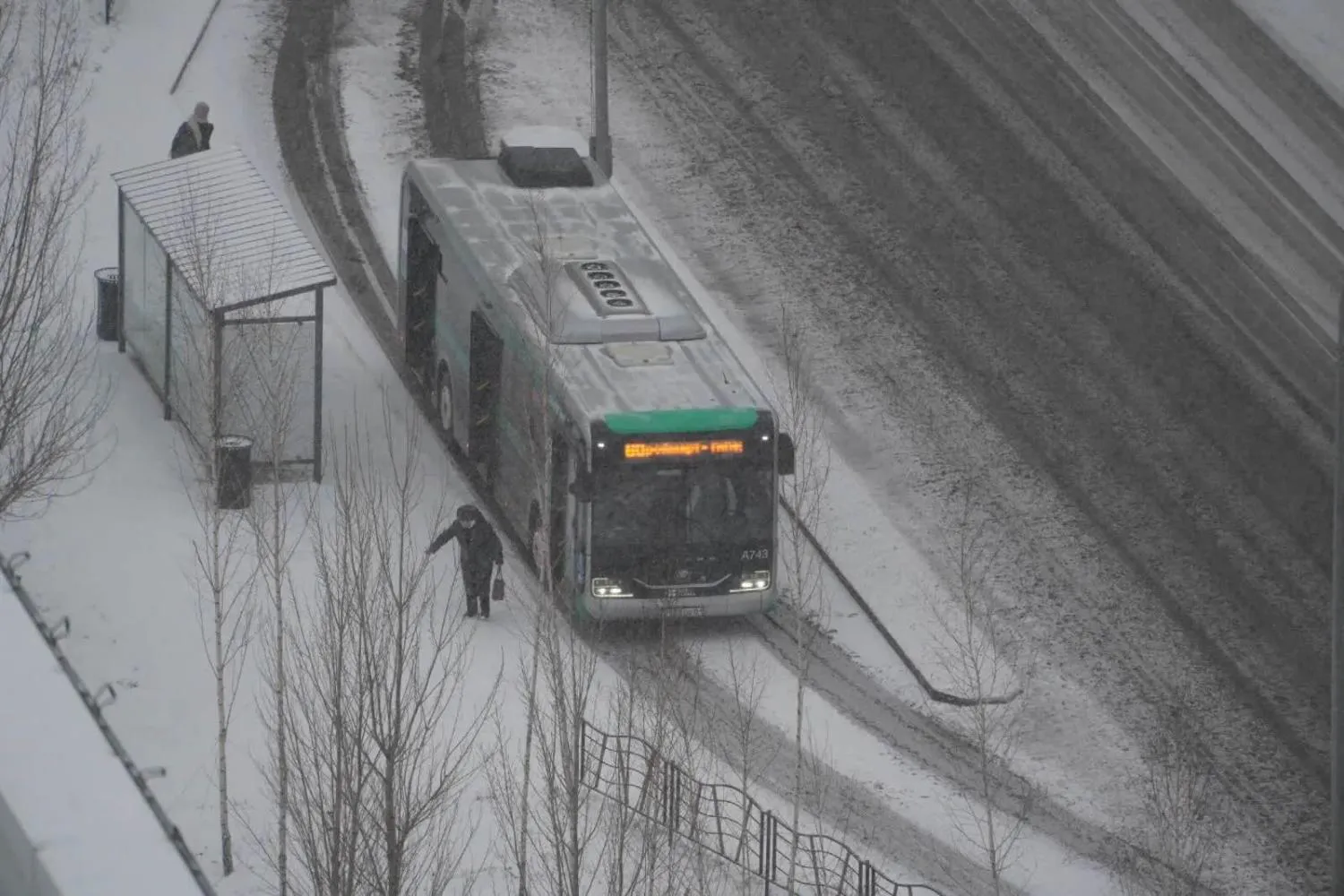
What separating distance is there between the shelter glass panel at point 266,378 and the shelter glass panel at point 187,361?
0.30m

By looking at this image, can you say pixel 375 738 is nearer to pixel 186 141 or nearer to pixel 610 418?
pixel 610 418

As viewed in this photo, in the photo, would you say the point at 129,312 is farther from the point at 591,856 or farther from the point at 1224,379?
the point at 1224,379

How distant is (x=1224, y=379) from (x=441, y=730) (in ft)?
45.8

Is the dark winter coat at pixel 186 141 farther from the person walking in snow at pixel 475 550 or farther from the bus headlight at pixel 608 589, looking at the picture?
the bus headlight at pixel 608 589

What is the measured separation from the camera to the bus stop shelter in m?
30.2

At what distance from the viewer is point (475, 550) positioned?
2875 cm

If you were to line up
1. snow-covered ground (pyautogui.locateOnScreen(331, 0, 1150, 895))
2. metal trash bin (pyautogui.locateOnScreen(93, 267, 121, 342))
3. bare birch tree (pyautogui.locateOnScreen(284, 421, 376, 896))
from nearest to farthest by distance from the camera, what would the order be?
bare birch tree (pyautogui.locateOnScreen(284, 421, 376, 896))
snow-covered ground (pyautogui.locateOnScreen(331, 0, 1150, 895))
metal trash bin (pyautogui.locateOnScreen(93, 267, 121, 342))

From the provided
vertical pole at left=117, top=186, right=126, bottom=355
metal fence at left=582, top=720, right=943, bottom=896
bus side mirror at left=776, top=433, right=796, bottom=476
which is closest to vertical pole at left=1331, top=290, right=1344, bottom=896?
metal fence at left=582, top=720, right=943, bottom=896

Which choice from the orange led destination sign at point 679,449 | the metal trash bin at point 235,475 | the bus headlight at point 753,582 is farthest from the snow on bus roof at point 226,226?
the bus headlight at point 753,582

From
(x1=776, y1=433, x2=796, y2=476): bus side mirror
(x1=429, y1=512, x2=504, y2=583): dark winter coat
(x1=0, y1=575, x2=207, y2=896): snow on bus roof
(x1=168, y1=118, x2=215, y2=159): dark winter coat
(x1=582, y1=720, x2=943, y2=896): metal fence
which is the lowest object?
(x1=582, y1=720, x2=943, y2=896): metal fence

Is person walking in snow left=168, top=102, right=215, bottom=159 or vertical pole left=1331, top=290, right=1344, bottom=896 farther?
person walking in snow left=168, top=102, right=215, bottom=159

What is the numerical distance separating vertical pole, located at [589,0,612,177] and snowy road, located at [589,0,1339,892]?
6.94ft

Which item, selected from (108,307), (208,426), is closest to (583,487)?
(208,426)

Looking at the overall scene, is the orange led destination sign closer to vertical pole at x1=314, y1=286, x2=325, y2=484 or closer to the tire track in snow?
the tire track in snow
